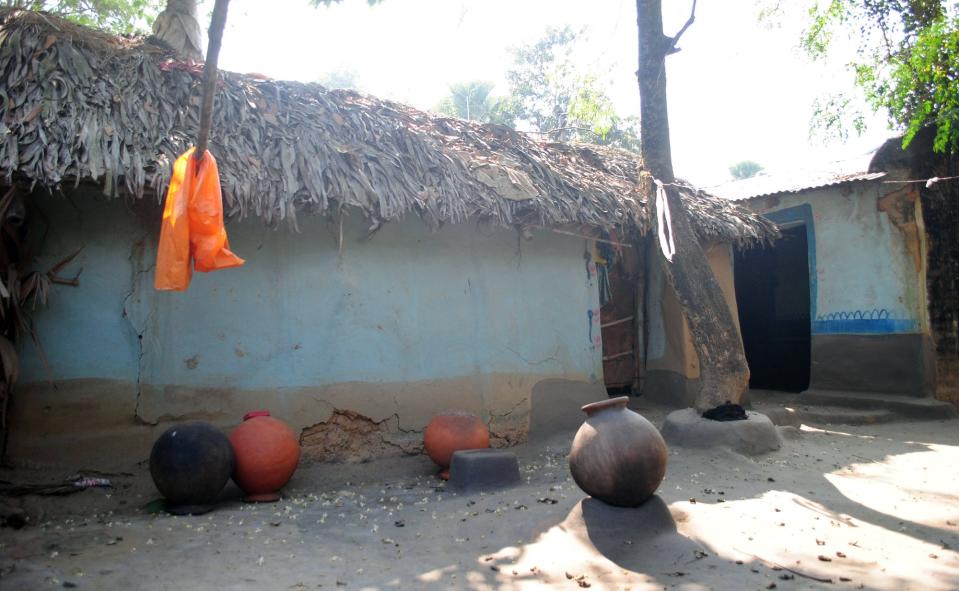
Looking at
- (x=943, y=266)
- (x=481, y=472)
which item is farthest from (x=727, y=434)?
(x=943, y=266)

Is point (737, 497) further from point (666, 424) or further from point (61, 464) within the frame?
point (61, 464)

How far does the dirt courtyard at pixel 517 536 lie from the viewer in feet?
11.3

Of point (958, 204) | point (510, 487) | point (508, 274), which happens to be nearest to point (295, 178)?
point (508, 274)

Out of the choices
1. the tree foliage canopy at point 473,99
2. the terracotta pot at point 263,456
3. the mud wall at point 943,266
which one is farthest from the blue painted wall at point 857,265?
the tree foliage canopy at point 473,99

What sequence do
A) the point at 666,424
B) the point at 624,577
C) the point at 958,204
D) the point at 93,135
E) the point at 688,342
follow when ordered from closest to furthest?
the point at 624,577 < the point at 93,135 < the point at 666,424 < the point at 688,342 < the point at 958,204

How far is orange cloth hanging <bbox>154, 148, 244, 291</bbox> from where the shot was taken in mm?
4418

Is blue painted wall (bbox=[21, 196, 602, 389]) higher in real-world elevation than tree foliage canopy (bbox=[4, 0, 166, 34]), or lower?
lower

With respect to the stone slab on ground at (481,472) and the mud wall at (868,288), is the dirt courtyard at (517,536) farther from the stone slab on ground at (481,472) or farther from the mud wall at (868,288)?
the mud wall at (868,288)

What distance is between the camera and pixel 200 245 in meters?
4.50

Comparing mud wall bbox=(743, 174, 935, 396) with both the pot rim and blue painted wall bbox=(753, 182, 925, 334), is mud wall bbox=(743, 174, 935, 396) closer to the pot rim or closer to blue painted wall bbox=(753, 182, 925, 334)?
blue painted wall bbox=(753, 182, 925, 334)

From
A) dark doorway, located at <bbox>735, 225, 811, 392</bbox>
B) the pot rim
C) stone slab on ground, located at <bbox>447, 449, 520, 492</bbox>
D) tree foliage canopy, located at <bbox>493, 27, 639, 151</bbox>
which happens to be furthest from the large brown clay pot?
tree foliage canopy, located at <bbox>493, 27, 639, 151</bbox>

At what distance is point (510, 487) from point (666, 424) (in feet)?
6.17

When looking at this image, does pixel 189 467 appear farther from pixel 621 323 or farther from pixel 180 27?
pixel 180 27

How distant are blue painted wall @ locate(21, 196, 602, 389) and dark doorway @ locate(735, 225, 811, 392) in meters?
5.01
